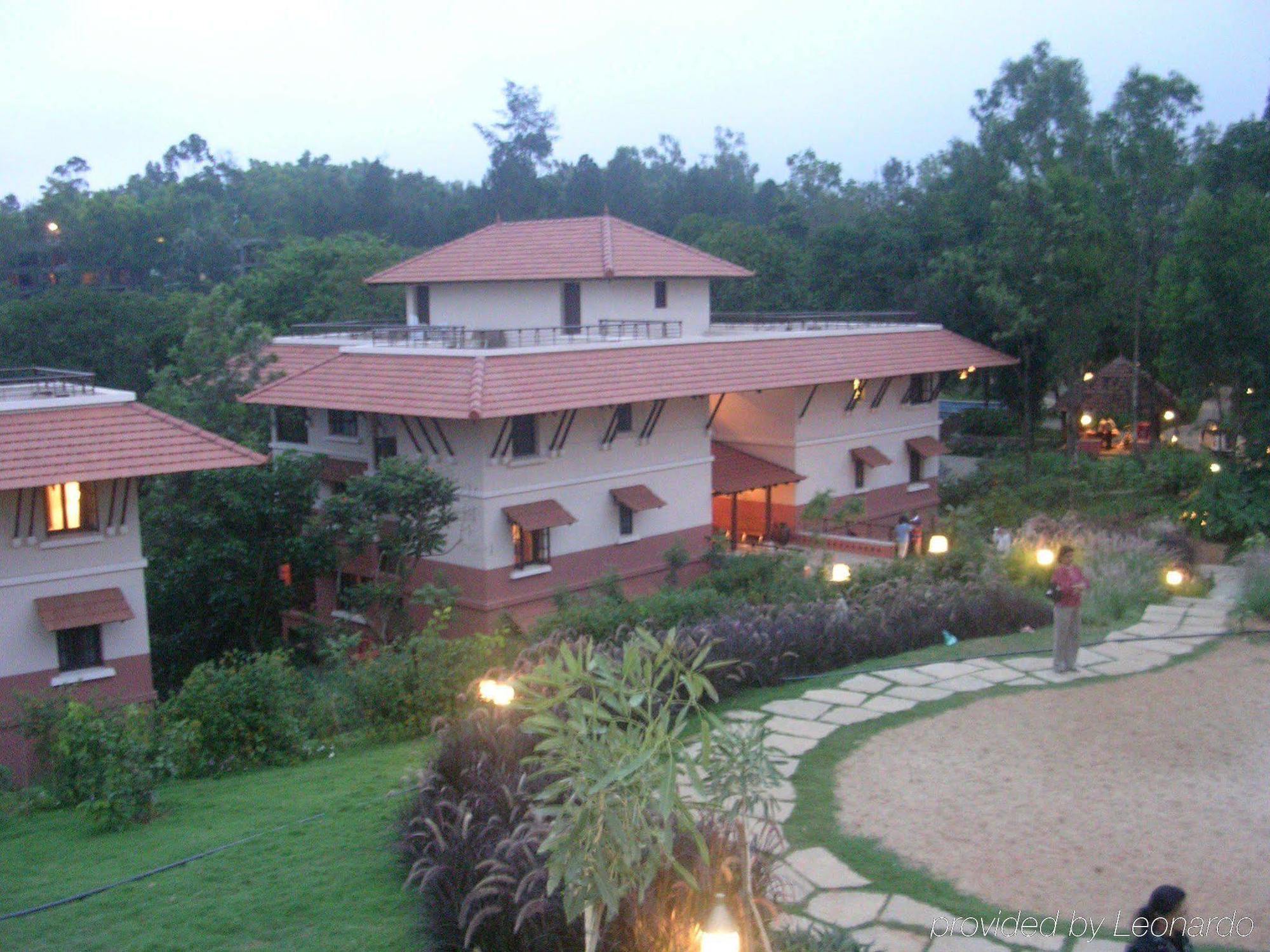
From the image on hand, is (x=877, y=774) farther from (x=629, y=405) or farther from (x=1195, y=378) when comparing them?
(x=1195, y=378)

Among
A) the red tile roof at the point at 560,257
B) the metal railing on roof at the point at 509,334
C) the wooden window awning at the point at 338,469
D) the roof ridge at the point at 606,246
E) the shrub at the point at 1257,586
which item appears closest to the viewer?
the shrub at the point at 1257,586

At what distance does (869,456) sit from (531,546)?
34.9 feet

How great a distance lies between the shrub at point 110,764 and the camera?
895 cm

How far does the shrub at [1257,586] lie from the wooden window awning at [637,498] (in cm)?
1056

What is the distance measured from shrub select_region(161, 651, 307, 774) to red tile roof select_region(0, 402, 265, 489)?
531cm

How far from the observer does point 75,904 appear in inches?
278

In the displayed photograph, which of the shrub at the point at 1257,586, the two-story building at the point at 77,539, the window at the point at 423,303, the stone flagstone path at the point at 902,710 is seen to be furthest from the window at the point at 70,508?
the shrub at the point at 1257,586

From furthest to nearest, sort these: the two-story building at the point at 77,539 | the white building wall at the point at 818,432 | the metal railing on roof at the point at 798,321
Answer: the metal railing on roof at the point at 798,321 → the white building wall at the point at 818,432 → the two-story building at the point at 77,539

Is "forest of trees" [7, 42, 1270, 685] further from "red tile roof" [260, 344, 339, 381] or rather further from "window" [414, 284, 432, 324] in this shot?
"window" [414, 284, 432, 324]

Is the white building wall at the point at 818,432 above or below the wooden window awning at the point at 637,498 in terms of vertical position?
above

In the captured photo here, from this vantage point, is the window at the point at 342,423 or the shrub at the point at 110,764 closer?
the shrub at the point at 110,764

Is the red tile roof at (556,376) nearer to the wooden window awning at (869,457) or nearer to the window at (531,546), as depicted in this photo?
the wooden window awning at (869,457)

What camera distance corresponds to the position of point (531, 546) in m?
21.4

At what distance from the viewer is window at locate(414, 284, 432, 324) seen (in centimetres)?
3042
